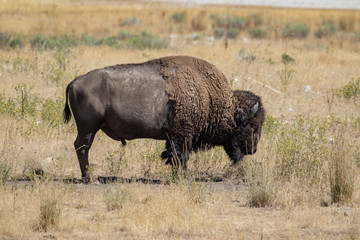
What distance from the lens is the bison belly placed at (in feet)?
27.3

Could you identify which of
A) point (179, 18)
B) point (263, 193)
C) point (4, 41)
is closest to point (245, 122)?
point (263, 193)

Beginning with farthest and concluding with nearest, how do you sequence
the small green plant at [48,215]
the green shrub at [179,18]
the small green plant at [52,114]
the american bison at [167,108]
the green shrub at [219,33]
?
1. the green shrub at [179,18]
2. the green shrub at [219,33]
3. the small green plant at [52,114]
4. the american bison at [167,108]
5. the small green plant at [48,215]

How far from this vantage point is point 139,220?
6.25m

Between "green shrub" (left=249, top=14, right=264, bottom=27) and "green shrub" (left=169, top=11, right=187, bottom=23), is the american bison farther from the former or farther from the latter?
"green shrub" (left=249, top=14, right=264, bottom=27)

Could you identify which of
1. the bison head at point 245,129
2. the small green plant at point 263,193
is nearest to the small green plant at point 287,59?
the bison head at point 245,129

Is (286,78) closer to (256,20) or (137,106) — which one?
(137,106)

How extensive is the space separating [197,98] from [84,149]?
1.84m

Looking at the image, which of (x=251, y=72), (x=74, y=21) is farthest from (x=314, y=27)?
(x=251, y=72)

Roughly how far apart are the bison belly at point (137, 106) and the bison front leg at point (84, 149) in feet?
0.95

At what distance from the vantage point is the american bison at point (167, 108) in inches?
327

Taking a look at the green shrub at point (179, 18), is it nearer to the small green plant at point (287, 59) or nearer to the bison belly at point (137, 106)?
the small green plant at point (287, 59)

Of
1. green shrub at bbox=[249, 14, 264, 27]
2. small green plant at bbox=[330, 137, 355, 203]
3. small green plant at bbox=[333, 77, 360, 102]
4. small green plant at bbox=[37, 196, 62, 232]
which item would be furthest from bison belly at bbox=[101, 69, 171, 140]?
green shrub at bbox=[249, 14, 264, 27]

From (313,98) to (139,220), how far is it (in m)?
8.77

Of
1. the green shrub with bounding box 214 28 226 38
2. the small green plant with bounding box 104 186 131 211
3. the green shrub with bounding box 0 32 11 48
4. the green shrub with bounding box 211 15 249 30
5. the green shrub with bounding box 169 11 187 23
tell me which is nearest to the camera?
the small green plant with bounding box 104 186 131 211
